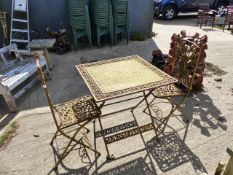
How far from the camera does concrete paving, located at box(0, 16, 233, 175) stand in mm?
3338

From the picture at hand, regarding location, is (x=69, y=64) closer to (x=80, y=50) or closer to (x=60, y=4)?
(x=80, y=50)

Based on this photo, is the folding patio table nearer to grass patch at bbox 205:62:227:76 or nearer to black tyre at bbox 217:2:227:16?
grass patch at bbox 205:62:227:76

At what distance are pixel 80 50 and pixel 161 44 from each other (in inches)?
108

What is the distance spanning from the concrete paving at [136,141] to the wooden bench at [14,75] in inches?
8.3

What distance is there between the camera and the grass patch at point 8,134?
12.5 feet

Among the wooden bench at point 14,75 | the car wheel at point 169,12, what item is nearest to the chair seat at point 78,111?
the wooden bench at point 14,75

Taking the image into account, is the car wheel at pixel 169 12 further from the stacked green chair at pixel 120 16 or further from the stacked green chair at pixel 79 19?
the stacked green chair at pixel 79 19

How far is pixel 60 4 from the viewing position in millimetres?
7418

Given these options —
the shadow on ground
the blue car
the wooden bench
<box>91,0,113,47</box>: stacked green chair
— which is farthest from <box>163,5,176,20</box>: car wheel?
the shadow on ground

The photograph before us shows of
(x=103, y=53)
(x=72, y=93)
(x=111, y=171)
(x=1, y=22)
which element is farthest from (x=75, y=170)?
(x=1, y=22)

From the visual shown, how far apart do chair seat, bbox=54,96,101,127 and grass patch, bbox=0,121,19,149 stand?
1.08 m

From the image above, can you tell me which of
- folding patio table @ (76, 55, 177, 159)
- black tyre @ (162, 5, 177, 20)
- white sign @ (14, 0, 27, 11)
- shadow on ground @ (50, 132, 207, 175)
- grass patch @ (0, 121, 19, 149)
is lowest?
shadow on ground @ (50, 132, 207, 175)

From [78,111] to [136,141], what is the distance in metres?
1.07

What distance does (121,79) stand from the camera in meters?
3.41
